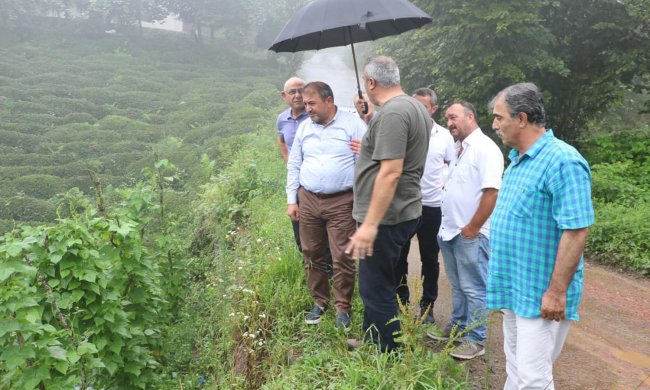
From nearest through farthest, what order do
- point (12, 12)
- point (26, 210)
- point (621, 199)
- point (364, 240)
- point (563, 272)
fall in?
point (563, 272) < point (364, 240) < point (621, 199) < point (26, 210) < point (12, 12)

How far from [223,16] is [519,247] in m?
40.3

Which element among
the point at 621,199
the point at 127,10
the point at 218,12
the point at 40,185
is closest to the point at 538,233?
the point at 621,199

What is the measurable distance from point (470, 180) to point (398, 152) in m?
0.86

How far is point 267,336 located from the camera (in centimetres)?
382

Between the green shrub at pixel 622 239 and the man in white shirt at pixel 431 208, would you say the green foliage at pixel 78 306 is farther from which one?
the green shrub at pixel 622 239

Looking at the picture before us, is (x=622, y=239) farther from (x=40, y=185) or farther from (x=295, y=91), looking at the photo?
(x=40, y=185)

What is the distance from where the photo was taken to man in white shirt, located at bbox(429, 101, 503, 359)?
310 centimetres

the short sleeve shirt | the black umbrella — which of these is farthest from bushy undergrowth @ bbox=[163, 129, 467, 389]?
the black umbrella

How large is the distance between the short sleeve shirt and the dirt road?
75cm

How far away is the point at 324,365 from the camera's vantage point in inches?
121

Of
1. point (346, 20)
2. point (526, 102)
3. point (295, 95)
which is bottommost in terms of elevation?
point (295, 95)

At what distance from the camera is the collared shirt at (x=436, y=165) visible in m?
3.63

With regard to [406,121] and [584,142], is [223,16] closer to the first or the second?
[584,142]

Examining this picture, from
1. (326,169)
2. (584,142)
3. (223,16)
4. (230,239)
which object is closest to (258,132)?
(584,142)
